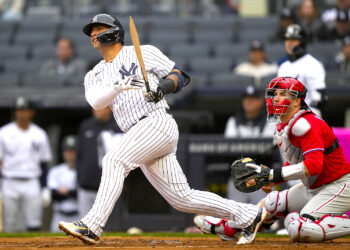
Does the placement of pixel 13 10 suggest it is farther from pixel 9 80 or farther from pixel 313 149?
pixel 313 149

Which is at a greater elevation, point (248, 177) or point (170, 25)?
point (170, 25)

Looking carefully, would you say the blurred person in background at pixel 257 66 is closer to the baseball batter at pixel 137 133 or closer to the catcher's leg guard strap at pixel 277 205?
the catcher's leg guard strap at pixel 277 205

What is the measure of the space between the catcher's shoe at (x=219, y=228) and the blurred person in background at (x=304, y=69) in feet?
5.49

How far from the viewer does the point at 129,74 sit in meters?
5.20

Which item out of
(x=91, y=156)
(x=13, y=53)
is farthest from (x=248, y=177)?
(x=13, y=53)

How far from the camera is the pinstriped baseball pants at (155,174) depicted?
4.93m

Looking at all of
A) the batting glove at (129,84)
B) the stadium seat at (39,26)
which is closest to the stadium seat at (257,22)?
the stadium seat at (39,26)

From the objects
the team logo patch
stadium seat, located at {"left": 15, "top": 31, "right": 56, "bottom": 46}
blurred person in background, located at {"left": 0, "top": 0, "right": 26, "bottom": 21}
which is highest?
blurred person in background, located at {"left": 0, "top": 0, "right": 26, "bottom": 21}

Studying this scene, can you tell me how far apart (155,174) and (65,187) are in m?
4.56

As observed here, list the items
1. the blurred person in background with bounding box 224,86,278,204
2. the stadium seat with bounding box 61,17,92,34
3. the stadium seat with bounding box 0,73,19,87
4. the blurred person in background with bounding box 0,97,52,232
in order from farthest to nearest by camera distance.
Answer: the stadium seat with bounding box 61,17,92,34 < the stadium seat with bounding box 0,73,19,87 < the blurred person in background with bounding box 0,97,52,232 < the blurred person in background with bounding box 224,86,278,204

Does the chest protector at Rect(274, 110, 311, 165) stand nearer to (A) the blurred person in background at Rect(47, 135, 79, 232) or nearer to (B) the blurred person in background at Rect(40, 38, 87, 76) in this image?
(A) the blurred person in background at Rect(47, 135, 79, 232)

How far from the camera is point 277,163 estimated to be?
8.30m

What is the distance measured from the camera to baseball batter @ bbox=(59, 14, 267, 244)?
4.94 m

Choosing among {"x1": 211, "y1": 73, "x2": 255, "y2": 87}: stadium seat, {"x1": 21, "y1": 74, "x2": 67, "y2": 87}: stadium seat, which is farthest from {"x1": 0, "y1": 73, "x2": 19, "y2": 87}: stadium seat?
{"x1": 211, "y1": 73, "x2": 255, "y2": 87}: stadium seat
